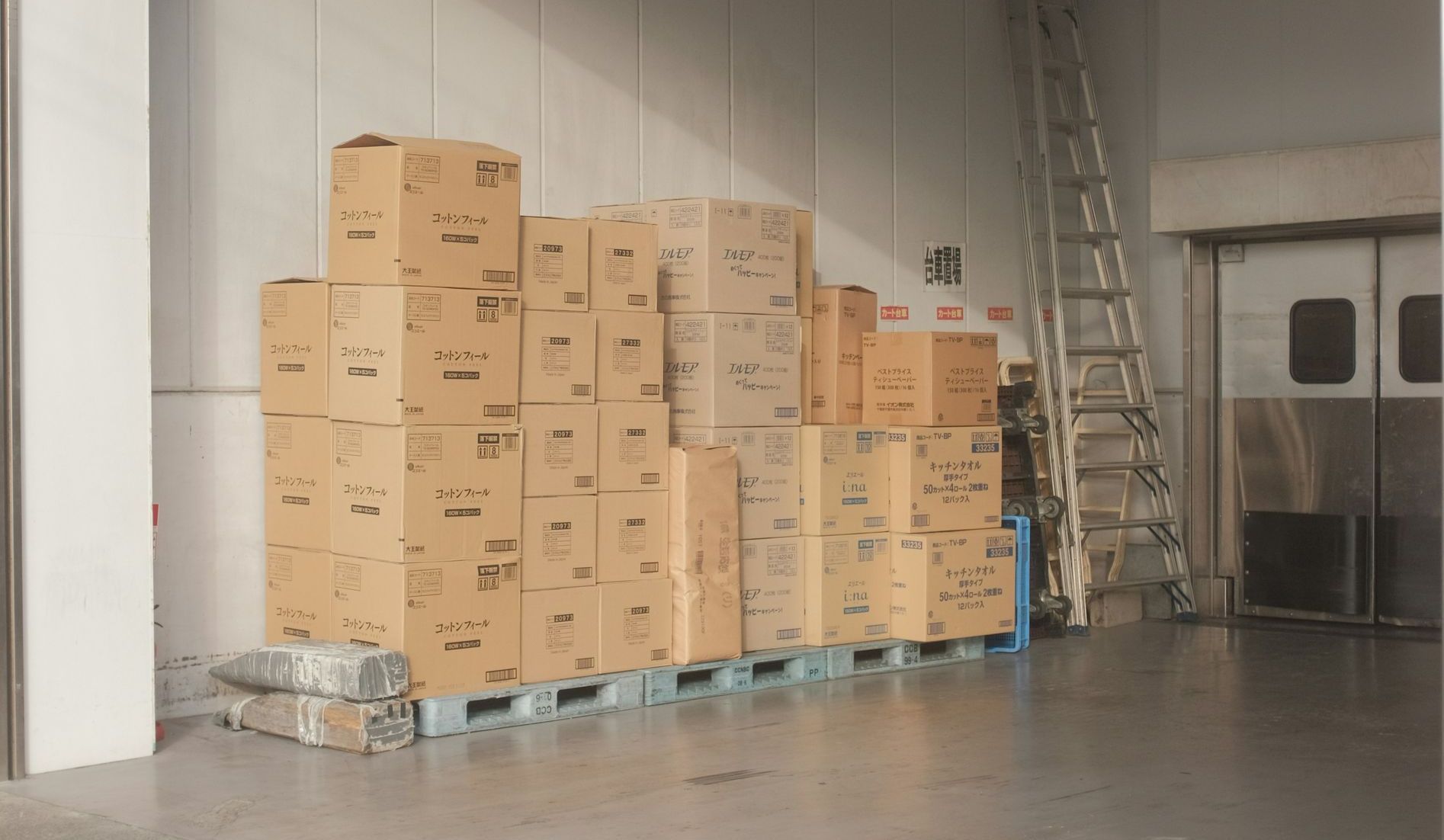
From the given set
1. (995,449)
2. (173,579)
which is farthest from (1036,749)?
(173,579)

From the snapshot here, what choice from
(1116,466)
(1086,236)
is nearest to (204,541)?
(1116,466)

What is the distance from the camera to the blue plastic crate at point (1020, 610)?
8.33 meters

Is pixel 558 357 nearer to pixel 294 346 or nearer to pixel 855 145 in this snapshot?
pixel 294 346

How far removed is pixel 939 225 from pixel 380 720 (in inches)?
210

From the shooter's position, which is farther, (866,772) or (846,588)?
(846,588)

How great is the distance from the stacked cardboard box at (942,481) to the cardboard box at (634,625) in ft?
4.78

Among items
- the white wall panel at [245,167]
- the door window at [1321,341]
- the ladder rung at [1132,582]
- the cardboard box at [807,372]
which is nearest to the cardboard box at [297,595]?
the white wall panel at [245,167]

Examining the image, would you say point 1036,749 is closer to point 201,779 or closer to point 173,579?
point 201,779

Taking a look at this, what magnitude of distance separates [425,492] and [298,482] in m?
0.72

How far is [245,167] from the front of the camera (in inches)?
255

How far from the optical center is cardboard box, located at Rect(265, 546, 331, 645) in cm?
624

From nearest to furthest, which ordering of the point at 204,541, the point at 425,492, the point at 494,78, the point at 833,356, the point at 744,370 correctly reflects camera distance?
1. the point at 425,492
2. the point at 204,541
3. the point at 744,370
4. the point at 494,78
5. the point at 833,356

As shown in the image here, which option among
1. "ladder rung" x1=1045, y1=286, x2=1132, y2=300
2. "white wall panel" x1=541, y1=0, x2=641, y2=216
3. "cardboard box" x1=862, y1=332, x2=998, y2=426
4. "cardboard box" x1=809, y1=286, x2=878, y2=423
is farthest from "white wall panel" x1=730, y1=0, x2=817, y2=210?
"ladder rung" x1=1045, y1=286, x2=1132, y2=300

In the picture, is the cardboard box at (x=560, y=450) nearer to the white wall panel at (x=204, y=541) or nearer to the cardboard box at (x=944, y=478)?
the white wall panel at (x=204, y=541)
